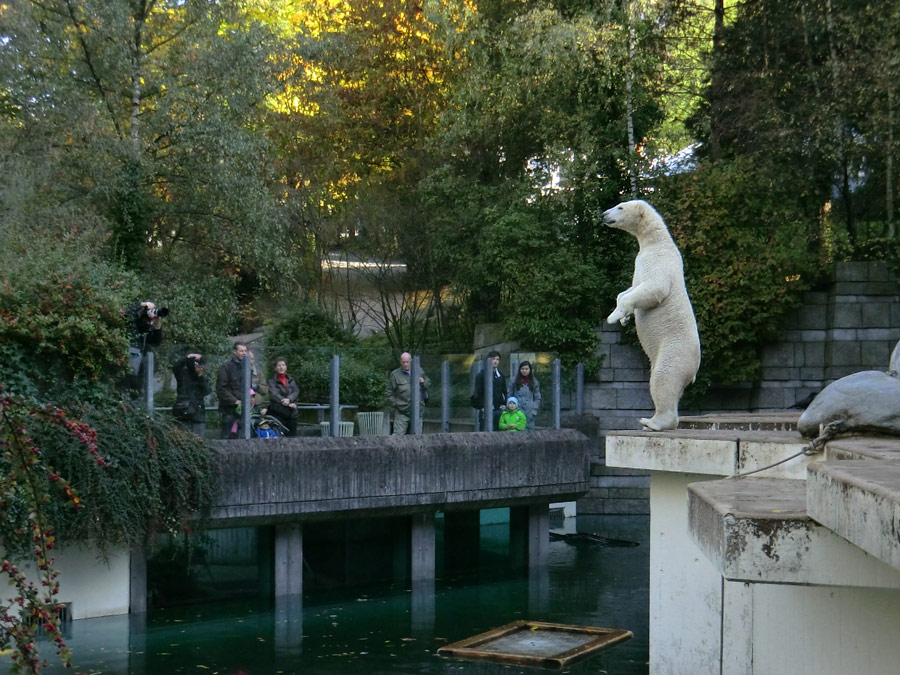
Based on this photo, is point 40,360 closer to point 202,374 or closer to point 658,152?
point 202,374

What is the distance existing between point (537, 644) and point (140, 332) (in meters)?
5.44

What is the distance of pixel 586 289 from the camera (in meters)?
23.2

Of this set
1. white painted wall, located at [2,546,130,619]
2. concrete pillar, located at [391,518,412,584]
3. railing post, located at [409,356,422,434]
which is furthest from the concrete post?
concrete pillar, located at [391,518,412,584]

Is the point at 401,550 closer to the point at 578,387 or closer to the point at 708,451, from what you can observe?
the point at 578,387

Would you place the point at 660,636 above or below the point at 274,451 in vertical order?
below

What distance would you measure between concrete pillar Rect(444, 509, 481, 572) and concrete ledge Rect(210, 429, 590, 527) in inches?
62.3

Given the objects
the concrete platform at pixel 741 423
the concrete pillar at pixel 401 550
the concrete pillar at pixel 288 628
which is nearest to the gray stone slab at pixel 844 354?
the concrete pillar at pixel 401 550

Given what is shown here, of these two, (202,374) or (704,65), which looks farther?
(704,65)

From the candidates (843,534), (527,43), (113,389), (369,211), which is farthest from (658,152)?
(843,534)

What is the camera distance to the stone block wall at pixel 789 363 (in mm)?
21766

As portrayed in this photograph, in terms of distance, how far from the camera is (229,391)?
14.7 m

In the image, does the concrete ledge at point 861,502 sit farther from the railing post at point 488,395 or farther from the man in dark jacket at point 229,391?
the railing post at point 488,395

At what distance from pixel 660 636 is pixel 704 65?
16.8 m

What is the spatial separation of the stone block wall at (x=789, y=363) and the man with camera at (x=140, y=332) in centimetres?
1051
